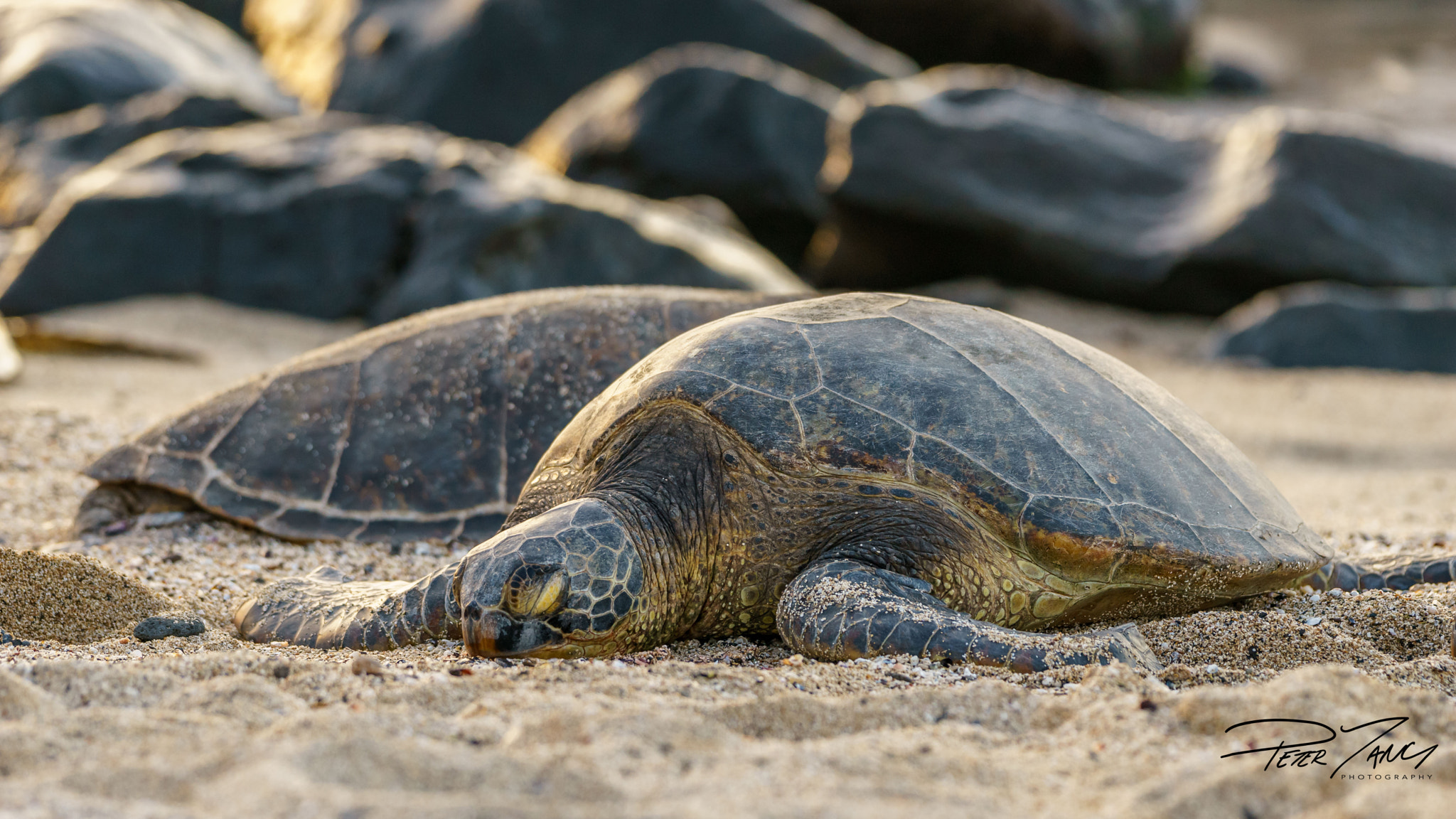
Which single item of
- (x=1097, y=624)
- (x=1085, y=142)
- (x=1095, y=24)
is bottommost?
(x=1097, y=624)

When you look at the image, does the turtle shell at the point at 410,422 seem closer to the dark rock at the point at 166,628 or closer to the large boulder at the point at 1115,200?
the dark rock at the point at 166,628

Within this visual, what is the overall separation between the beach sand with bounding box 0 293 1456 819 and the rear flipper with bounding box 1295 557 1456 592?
0.43 ft

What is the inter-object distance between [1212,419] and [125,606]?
6.09m

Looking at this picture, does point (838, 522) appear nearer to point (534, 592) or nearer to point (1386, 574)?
point (534, 592)

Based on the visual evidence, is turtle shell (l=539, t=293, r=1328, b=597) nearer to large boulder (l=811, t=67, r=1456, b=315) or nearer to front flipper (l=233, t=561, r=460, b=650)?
front flipper (l=233, t=561, r=460, b=650)

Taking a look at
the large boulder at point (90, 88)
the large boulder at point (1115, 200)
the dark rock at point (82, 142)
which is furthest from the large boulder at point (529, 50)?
the dark rock at point (82, 142)

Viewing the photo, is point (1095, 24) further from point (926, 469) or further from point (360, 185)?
point (926, 469)

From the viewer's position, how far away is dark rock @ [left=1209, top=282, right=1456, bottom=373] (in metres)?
8.56

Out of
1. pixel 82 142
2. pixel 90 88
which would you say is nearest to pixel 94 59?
pixel 90 88

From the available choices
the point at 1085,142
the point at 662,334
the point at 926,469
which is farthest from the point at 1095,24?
the point at 926,469

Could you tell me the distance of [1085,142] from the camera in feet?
33.7

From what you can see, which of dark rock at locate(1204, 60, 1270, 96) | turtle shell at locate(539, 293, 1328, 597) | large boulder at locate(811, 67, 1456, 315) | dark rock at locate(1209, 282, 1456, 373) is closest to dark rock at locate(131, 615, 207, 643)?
turtle shell at locate(539, 293, 1328, 597)

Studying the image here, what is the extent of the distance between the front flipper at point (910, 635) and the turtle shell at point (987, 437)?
25 cm

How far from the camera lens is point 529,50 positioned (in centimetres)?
1341
